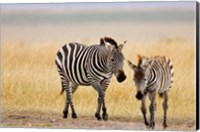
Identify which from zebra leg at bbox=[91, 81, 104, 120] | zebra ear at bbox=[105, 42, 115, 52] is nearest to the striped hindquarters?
zebra ear at bbox=[105, 42, 115, 52]

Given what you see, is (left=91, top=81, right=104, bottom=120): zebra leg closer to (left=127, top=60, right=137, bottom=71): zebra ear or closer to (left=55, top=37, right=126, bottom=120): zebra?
(left=55, top=37, right=126, bottom=120): zebra

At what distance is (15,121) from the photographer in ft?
23.2

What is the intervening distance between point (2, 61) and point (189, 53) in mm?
1697

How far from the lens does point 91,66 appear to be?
22.8 ft

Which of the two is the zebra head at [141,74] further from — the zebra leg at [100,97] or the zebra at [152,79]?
the zebra leg at [100,97]

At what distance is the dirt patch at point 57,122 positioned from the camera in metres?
6.81

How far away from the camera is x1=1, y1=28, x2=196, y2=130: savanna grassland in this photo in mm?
6656

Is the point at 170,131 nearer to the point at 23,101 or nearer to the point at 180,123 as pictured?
the point at 180,123

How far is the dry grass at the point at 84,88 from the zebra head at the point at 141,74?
52 mm

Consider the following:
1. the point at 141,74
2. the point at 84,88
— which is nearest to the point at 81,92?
the point at 84,88

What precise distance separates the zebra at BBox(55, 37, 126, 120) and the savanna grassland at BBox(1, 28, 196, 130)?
0.05 m

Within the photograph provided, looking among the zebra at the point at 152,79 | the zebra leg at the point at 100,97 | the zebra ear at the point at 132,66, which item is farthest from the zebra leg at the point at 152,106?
the zebra leg at the point at 100,97

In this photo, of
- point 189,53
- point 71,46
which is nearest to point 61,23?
point 71,46

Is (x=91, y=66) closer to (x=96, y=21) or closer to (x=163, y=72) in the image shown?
(x=96, y=21)
